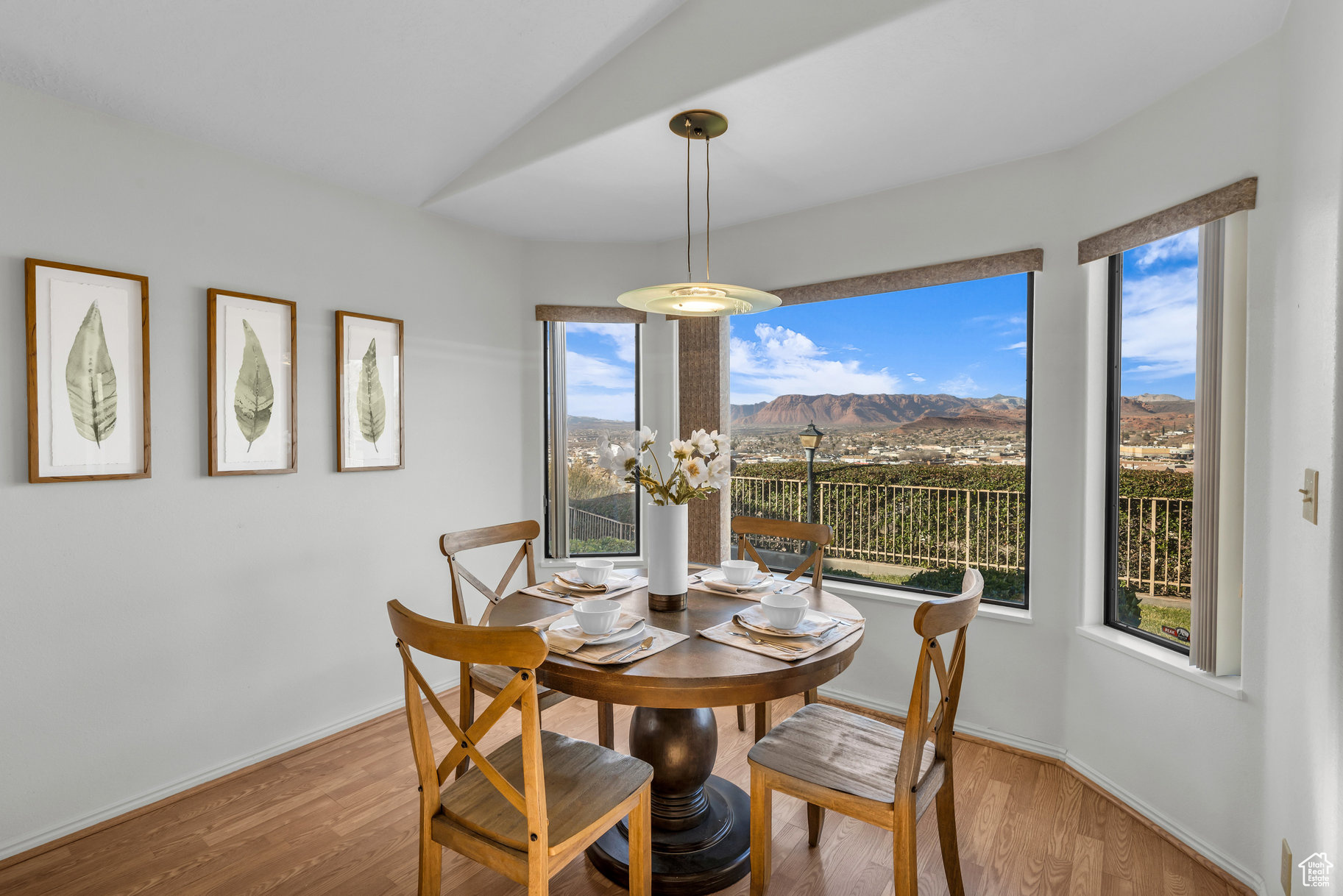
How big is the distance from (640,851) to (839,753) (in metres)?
0.59

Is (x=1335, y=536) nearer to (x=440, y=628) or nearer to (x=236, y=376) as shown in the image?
(x=440, y=628)

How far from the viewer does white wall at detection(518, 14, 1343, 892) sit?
1430mm

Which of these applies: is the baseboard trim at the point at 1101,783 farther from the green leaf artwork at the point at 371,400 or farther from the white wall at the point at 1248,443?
the green leaf artwork at the point at 371,400

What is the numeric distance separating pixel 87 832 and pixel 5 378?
60.9 inches

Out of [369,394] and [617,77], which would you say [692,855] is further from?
[617,77]

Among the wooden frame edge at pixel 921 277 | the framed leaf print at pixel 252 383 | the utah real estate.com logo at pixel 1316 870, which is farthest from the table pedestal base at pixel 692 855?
the wooden frame edge at pixel 921 277

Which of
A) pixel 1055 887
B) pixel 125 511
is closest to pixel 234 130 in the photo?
pixel 125 511

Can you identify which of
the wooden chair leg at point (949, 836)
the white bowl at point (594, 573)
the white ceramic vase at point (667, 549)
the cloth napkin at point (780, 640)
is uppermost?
the white ceramic vase at point (667, 549)

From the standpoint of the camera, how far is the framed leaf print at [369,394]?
113 inches

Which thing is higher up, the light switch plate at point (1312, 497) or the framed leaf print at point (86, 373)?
the framed leaf print at point (86, 373)

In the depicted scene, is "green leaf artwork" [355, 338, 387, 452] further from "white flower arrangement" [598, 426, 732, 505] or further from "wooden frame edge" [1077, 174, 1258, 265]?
"wooden frame edge" [1077, 174, 1258, 265]

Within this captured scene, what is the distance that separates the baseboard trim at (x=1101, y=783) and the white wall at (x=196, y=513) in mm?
2209

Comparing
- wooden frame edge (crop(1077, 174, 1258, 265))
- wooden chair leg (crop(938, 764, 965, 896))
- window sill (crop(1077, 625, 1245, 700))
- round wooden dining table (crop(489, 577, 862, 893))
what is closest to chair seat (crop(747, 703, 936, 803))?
wooden chair leg (crop(938, 764, 965, 896))

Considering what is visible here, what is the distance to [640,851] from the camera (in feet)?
5.14
